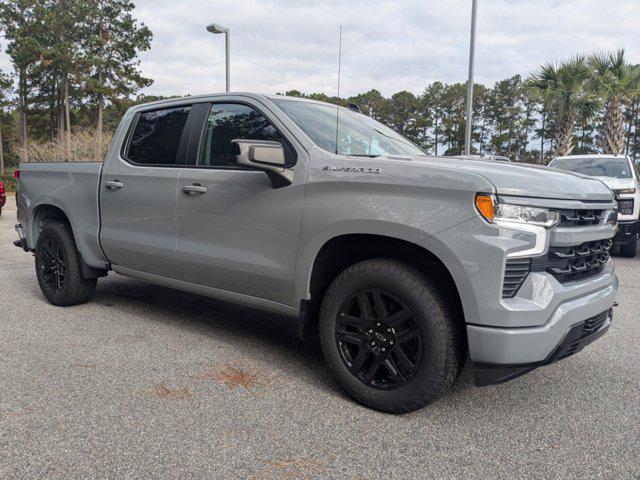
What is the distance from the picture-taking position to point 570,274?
2.80m

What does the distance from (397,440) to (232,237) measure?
1.72m

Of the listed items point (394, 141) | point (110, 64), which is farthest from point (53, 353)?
point (110, 64)

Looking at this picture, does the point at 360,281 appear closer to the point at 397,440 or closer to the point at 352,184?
the point at 352,184

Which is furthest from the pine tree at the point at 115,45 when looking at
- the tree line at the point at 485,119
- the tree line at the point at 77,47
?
the tree line at the point at 485,119

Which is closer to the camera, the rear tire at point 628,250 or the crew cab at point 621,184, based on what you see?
the crew cab at point 621,184

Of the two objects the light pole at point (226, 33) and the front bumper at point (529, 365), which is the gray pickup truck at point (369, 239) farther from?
the light pole at point (226, 33)

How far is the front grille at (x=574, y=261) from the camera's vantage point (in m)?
2.65

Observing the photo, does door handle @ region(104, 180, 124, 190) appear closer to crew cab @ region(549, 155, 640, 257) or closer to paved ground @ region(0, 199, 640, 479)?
paved ground @ region(0, 199, 640, 479)

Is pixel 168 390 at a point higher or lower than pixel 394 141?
lower

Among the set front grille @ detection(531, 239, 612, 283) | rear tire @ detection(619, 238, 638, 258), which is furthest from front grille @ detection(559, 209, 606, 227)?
rear tire @ detection(619, 238, 638, 258)

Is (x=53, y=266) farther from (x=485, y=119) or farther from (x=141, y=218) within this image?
(x=485, y=119)

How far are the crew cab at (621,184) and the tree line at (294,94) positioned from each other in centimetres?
1132

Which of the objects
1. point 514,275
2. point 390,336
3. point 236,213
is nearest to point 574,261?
point 514,275

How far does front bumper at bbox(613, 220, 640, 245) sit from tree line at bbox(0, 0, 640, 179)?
507 inches
